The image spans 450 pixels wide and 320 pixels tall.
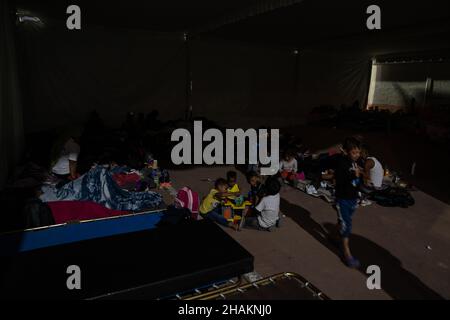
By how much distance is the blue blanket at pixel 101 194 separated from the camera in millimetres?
5250

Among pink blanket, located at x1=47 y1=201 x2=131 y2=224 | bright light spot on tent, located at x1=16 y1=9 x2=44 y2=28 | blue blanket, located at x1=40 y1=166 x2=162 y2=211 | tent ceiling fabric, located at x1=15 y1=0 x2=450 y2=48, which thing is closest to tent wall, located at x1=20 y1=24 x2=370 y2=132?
bright light spot on tent, located at x1=16 y1=9 x2=44 y2=28

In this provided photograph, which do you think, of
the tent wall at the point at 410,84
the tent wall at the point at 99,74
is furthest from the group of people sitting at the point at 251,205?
the tent wall at the point at 410,84

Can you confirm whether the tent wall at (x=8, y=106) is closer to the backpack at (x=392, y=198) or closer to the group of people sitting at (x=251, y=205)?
the group of people sitting at (x=251, y=205)

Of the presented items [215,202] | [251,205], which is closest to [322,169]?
[251,205]

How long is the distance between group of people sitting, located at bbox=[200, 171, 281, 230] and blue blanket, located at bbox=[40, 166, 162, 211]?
109 cm

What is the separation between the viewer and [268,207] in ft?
15.1

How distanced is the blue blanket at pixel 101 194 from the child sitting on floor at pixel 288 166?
9.90ft

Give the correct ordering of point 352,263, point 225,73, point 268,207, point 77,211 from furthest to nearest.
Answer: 1. point 225,73
2. point 77,211
3. point 268,207
4. point 352,263

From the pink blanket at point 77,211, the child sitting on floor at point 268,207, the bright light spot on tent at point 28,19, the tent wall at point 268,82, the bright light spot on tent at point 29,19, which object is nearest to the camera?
the child sitting on floor at point 268,207

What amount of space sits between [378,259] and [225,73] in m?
9.72

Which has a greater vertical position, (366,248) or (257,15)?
(257,15)

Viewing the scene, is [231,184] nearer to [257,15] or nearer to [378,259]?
[378,259]
